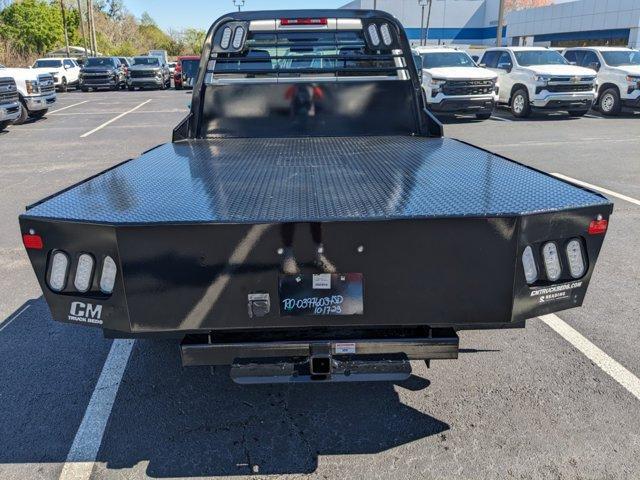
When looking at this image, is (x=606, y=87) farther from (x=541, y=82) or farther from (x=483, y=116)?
(x=483, y=116)

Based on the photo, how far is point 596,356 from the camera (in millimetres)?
3615

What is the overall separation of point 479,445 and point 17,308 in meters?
3.60

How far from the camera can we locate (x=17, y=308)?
14.7 ft

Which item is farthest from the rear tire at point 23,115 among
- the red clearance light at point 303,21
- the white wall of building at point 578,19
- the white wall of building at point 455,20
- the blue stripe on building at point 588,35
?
the white wall of building at point 455,20

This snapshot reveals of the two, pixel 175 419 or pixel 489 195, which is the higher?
pixel 489 195

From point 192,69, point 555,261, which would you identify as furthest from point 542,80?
point 555,261

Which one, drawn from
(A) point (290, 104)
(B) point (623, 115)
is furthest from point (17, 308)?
(B) point (623, 115)

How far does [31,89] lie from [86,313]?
1615cm

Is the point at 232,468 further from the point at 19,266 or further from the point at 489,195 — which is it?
the point at 19,266

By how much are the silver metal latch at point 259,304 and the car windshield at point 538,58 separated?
53.2 feet

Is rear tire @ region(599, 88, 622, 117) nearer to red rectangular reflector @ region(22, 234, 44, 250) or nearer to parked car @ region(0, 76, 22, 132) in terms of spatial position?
parked car @ region(0, 76, 22, 132)

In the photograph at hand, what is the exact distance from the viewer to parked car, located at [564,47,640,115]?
1587cm

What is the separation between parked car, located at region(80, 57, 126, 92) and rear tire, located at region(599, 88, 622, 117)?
25325 mm

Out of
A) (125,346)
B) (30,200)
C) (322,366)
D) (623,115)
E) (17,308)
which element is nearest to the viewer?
→ (322,366)
